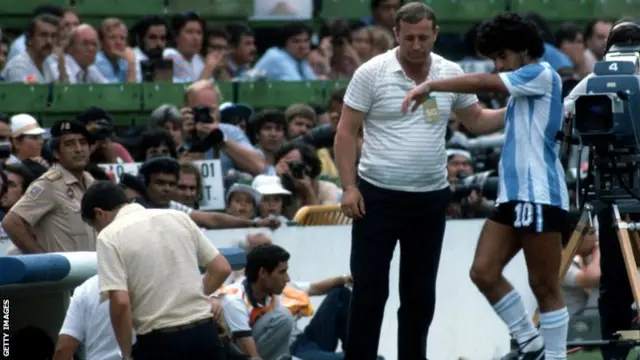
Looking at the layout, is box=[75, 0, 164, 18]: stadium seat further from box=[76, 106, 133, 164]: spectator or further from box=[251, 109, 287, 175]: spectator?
box=[76, 106, 133, 164]: spectator

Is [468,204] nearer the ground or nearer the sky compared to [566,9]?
nearer the ground

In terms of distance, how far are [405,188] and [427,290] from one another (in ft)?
1.85

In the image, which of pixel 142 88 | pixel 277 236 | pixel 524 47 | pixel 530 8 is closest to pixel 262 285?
pixel 277 236

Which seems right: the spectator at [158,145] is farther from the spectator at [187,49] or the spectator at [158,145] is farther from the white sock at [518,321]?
the white sock at [518,321]

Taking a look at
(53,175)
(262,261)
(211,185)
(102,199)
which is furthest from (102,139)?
(102,199)

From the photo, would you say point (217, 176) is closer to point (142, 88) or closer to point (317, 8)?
point (142, 88)

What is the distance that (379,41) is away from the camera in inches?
613

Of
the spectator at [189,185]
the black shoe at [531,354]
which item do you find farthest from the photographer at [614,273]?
the spectator at [189,185]

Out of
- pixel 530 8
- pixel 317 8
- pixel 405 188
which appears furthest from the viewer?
pixel 530 8

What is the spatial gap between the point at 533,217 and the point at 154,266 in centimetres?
183

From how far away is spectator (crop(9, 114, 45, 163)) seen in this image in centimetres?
1169

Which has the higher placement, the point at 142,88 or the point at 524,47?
the point at 524,47

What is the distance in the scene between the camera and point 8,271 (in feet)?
28.2

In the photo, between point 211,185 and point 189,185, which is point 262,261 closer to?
point 189,185
